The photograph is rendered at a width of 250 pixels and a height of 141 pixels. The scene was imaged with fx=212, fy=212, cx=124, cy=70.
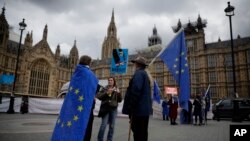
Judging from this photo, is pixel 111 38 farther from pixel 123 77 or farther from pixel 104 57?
pixel 123 77

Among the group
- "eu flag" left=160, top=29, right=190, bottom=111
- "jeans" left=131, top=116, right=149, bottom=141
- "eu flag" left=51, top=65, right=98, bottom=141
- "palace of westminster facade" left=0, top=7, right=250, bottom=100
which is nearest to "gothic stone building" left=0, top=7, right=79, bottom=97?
"palace of westminster facade" left=0, top=7, right=250, bottom=100

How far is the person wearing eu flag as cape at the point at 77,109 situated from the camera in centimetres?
386

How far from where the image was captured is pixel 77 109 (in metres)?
3.98

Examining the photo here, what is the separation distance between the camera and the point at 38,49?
5694 cm

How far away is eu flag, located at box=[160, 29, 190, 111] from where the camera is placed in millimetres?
8039

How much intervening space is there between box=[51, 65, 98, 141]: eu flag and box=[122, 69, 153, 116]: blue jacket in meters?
0.73

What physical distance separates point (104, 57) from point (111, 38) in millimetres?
7694

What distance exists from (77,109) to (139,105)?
1166 millimetres

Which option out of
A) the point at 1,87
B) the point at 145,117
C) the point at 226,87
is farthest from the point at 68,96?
the point at 1,87

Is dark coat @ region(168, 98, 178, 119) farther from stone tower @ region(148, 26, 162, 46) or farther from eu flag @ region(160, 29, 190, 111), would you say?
stone tower @ region(148, 26, 162, 46)

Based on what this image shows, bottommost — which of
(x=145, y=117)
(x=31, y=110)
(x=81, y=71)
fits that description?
(x=31, y=110)

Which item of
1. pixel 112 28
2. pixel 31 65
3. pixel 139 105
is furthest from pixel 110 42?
pixel 139 105

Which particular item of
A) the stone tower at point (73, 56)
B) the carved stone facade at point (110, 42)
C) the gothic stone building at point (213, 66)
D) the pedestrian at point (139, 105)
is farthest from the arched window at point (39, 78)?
the pedestrian at point (139, 105)

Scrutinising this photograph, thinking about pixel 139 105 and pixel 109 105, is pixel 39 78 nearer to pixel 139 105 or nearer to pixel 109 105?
pixel 109 105
